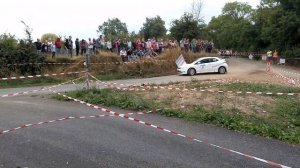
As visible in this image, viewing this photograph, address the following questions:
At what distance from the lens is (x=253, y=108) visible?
13945mm

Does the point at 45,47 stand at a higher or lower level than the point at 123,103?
higher

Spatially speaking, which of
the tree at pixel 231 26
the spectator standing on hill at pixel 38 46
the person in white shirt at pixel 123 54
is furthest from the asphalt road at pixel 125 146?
the tree at pixel 231 26

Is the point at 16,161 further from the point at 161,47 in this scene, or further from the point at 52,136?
the point at 161,47

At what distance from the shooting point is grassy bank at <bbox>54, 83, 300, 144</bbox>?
448 inches

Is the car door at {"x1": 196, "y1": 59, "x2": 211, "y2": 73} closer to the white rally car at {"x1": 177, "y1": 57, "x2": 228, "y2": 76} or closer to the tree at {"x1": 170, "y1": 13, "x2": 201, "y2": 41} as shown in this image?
the white rally car at {"x1": 177, "y1": 57, "x2": 228, "y2": 76}

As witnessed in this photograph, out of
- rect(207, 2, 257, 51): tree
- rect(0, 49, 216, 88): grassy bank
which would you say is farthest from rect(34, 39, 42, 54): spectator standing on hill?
rect(207, 2, 257, 51): tree

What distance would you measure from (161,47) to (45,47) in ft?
33.9

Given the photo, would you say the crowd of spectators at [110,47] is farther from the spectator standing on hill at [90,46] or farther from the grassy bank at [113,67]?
the grassy bank at [113,67]

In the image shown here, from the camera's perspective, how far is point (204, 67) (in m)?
33.4

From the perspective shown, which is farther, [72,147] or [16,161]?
[72,147]

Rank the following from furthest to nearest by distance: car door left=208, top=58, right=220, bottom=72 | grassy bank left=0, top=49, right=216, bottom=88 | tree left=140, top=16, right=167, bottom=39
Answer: tree left=140, top=16, right=167, bottom=39 < car door left=208, top=58, right=220, bottom=72 < grassy bank left=0, top=49, right=216, bottom=88

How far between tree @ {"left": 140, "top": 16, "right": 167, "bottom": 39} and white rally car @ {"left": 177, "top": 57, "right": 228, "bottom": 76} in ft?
123

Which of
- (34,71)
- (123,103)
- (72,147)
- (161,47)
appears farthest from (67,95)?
(161,47)

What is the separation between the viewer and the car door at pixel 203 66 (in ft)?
109
